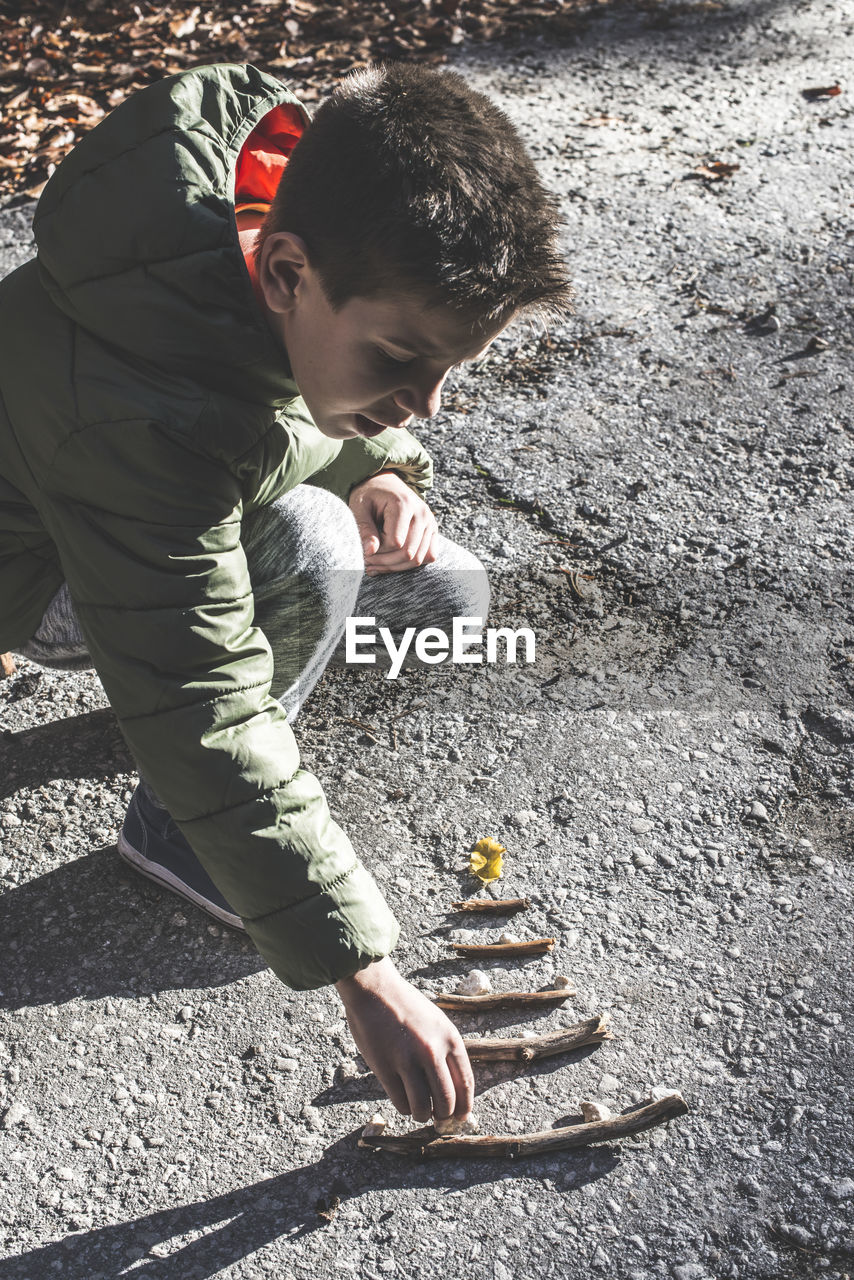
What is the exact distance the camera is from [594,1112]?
1.83 meters

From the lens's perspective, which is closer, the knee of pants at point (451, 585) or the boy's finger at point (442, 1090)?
the boy's finger at point (442, 1090)

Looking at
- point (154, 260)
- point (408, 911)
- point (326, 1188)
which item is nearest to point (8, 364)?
point (154, 260)

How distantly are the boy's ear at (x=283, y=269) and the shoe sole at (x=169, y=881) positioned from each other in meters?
1.11

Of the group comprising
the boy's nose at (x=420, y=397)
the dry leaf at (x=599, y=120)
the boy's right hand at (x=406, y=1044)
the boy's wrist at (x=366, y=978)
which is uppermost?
the boy's nose at (x=420, y=397)

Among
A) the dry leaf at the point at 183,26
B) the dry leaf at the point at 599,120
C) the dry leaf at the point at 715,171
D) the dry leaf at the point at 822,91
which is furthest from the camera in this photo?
the dry leaf at the point at 183,26

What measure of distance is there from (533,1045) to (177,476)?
114cm

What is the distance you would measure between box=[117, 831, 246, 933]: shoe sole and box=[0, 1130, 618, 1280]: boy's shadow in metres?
0.49

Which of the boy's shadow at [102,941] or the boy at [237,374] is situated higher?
the boy at [237,374]

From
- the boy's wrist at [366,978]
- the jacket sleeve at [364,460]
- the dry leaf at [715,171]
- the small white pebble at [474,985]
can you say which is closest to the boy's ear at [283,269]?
the jacket sleeve at [364,460]

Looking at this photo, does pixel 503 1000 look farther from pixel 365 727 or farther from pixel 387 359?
pixel 387 359

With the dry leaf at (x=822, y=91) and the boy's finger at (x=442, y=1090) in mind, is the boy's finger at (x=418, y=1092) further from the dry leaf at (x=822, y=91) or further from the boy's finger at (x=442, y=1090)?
the dry leaf at (x=822, y=91)

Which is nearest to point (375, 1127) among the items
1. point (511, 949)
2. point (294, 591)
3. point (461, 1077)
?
point (461, 1077)

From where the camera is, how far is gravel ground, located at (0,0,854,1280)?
1.73 metres

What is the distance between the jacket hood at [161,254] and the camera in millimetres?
1708
